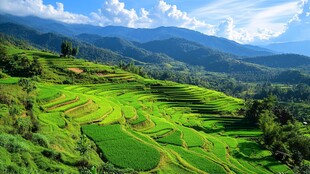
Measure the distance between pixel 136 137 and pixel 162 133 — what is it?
9190 millimetres

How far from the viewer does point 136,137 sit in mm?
47312

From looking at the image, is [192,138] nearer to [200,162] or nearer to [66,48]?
[200,162]

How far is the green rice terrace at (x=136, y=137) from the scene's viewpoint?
1200 inches

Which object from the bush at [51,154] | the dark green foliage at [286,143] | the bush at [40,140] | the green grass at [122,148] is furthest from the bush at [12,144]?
the dark green foliage at [286,143]

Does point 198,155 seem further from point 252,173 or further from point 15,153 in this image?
point 15,153

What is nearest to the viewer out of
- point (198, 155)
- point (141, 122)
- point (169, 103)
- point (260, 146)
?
point (198, 155)

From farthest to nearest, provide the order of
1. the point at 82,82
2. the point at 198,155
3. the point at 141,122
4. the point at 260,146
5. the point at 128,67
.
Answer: the point at 128,67 < the point at 82,82 < the point at 260,146 < the point at 141,122 < the point at 198,155

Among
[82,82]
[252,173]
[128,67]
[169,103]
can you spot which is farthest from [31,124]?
[128,67]

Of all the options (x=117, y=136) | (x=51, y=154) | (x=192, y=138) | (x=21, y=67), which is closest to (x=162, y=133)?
(x=192, y=138)

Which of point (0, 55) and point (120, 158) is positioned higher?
point (0, 55)

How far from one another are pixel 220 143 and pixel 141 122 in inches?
622

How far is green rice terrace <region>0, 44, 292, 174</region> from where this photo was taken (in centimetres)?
3047

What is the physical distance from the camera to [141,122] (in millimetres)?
57438

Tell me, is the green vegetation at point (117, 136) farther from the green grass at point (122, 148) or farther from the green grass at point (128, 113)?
the green grass at point (122, 148)
